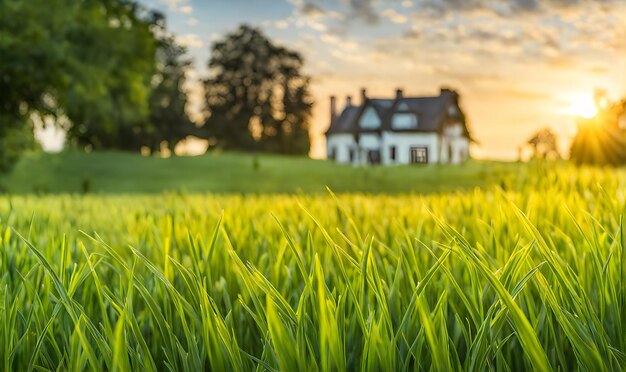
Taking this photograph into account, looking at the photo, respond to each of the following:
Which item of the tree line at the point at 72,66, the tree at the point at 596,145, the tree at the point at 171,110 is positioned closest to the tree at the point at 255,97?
the tree at the point at 171,110

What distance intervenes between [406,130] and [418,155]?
4.12 m

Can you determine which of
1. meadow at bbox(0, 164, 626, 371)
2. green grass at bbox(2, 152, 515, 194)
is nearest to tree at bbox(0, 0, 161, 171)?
green grass at bbox(2, 152, 515, 194)

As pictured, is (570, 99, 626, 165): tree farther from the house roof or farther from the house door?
the house door

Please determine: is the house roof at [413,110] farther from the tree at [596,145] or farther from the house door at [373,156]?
the tree at [596,145]

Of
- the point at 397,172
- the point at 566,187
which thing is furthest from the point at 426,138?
the point at 566,187

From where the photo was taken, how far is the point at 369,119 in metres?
64.0

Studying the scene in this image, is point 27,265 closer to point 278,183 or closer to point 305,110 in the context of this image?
point 278,183

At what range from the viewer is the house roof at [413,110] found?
192 feet

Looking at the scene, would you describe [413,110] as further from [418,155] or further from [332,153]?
[332,153]

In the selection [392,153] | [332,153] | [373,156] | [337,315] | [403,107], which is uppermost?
[403,107]

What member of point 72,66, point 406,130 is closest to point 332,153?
point 406,130

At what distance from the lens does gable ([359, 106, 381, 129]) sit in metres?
62.8

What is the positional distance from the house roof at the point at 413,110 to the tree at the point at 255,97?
10.7 m

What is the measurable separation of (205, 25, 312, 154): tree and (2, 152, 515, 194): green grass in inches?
948
